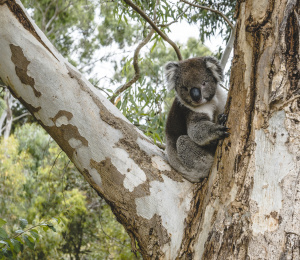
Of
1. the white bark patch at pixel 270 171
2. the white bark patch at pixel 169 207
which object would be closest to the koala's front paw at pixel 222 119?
the white bark patch at pixel 270 171

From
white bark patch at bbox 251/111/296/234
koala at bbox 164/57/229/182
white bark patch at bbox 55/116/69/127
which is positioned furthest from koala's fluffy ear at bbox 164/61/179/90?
white bark patch at bbox 251/111/296/234

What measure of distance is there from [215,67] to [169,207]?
4.42 feet

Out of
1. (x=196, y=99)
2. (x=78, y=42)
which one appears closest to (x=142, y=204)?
(x=196, y=99)

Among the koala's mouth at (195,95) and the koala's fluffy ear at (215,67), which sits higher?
the koala's fluffy ear at (215,67)

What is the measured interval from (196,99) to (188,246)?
49.3 inches

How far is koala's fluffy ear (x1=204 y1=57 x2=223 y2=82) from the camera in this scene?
2724 millimetres

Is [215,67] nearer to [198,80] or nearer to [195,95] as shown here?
[198,80]

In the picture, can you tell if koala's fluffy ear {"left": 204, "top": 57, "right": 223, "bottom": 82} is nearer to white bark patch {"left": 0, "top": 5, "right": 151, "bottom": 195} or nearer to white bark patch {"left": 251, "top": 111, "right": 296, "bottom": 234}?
white bark patch {"left": 0, "top": 5, "right": 151, "bottom": 195}

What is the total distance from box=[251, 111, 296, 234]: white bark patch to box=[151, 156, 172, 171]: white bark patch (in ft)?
2.00

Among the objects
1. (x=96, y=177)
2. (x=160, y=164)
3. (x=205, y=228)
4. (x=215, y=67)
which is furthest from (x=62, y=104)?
(x=215, y=67)

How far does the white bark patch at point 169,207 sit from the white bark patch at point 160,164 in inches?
4.6

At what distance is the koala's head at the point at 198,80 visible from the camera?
268 centimetres

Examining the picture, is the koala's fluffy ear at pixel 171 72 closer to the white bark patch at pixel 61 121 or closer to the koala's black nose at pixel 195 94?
the koala's black nose at pixel 195 94

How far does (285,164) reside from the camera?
1437 millimetres
